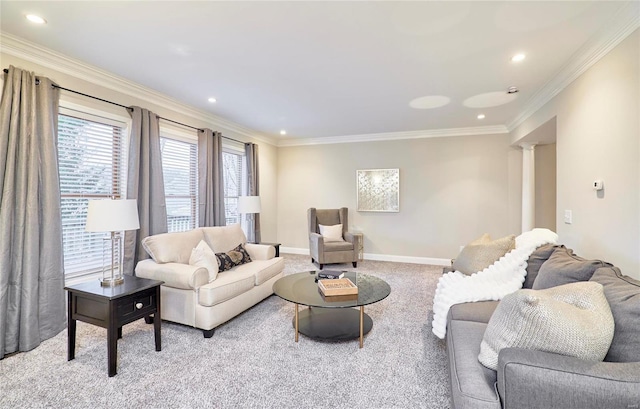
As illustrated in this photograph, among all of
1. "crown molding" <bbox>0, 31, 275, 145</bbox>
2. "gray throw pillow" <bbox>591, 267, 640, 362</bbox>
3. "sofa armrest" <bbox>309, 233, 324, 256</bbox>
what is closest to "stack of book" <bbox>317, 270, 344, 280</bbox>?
"sofa armrest" <bbox>309, 233, 324, 256</bbox>

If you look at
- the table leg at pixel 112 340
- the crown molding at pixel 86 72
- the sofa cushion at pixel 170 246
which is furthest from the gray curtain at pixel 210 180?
the table leg at pixel 112 340

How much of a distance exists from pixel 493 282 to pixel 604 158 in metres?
1.32

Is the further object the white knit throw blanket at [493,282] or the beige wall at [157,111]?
the beige wall at [157,111]

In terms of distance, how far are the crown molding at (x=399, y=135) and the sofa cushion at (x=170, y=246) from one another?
3575 millimetres

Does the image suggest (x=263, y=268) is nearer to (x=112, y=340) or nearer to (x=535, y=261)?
(x=112, y=340)

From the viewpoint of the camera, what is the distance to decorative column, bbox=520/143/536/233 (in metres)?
4.71

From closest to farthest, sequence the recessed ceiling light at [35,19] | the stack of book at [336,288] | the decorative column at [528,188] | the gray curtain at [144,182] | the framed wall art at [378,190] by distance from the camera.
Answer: the recessed ceiling light at [35,19], the stack of book at [336,288], the gray curtain at [144,182], the decorative column at [528,188], the framed wall art at [378,190]

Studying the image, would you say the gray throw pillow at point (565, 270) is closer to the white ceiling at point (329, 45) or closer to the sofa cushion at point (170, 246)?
the white ceiling at point (329, 45)

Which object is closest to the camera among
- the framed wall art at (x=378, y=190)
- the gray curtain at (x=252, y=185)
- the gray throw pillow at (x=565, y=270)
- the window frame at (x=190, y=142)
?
the gray throw pillow at (x=565, y=270)

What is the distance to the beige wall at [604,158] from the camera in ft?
6.53

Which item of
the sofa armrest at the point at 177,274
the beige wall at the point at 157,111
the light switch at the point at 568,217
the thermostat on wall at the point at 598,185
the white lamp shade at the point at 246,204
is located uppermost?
the beige wall at the point at 157,111

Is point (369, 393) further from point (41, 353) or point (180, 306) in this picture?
point (41, 353)

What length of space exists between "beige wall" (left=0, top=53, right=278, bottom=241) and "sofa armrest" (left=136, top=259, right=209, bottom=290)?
1772mm

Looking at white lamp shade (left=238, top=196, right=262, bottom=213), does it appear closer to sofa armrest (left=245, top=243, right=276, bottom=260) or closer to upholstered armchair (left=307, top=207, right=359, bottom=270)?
sofa armrest (left=245, top=243, right=276, bottom=260)
